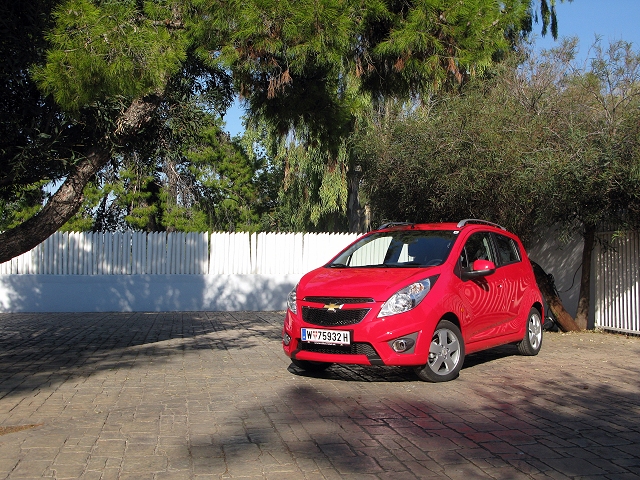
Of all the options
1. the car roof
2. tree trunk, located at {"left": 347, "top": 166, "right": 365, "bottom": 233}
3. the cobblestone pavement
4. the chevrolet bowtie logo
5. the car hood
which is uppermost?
tree trunk, located at {"left": 347, "top": 166, "right": 365, "bottom": 233}

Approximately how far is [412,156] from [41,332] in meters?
7.58

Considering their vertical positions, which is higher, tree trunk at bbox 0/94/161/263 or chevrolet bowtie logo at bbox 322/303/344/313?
tree trunk at bbox 0/94/161/263

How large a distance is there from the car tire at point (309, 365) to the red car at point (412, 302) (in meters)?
0.02

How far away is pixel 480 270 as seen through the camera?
826cm

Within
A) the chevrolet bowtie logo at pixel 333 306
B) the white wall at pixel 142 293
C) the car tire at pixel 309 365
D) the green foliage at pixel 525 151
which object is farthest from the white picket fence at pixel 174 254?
the chevrolet bowtie logo at pixel 333 306

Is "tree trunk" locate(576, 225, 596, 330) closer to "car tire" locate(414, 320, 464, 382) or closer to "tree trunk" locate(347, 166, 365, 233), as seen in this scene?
"car tire" locate(414, 320, 464, 382)

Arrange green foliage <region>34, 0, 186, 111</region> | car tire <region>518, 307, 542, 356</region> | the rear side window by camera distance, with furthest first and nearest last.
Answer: car tire <region>518, 307, 542, 356</region> → the rear side window → green foliage <region>34, 0, 186, 111</region>

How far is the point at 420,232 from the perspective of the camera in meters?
9.03

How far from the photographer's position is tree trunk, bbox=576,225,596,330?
498 inches

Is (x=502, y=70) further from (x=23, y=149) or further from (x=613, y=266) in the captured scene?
(x=23, y=149)

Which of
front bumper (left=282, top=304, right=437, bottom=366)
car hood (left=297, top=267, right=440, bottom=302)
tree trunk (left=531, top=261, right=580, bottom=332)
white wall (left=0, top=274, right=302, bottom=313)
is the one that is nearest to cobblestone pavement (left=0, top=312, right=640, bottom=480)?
front bumper (left=282, top=304, right=437, bottom=366)

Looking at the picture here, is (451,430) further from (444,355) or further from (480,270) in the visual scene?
(480,270)

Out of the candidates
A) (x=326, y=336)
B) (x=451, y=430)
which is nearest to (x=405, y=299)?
(x=326, y=336)

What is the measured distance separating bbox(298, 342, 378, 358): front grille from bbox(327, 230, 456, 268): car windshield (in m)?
1.32
